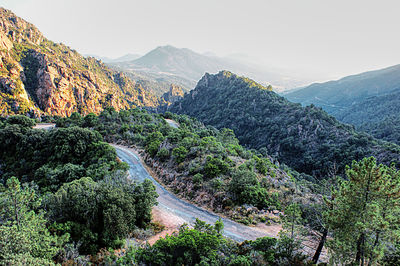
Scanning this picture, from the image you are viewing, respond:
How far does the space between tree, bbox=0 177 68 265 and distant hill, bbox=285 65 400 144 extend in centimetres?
8084

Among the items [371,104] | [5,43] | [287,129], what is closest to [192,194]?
[287,129]

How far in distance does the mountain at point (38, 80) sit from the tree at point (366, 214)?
319ft

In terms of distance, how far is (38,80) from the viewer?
9300 cm

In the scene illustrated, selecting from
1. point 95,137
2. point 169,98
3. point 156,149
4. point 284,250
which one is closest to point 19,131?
point 95,137

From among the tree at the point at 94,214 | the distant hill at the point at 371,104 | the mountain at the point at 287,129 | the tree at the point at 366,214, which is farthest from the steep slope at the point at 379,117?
the tree at the point at 94,214

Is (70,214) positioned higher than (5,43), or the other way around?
(5,43)

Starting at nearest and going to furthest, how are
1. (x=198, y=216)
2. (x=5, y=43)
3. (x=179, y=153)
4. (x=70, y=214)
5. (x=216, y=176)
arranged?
(x=70, y=214), (x=198, y=216), (x=216, y=176), (x=179, y=153), (x=5, y=43)

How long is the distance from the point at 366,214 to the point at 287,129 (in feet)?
217

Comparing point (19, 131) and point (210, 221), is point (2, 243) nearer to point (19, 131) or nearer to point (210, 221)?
point (210, 221)

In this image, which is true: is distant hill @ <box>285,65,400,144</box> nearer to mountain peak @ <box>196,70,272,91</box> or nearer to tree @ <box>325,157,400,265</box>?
mountain peak @ <box>196,70,272,91</box>

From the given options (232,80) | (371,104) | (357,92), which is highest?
(232,80)

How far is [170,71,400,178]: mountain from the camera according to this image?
167ft

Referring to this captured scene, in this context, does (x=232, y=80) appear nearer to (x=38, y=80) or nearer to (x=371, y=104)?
(x=371, y=104)

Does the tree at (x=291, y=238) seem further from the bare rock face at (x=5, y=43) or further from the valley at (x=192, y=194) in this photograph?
the bare rock face at (x=5, y=43)
